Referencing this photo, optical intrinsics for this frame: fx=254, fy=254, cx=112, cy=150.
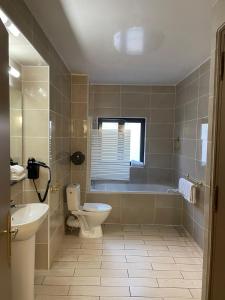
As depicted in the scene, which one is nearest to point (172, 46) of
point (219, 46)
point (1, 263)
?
point (219, 46)

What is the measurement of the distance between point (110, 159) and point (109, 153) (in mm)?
108

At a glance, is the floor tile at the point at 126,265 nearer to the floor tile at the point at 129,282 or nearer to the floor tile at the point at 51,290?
the floor tile at the point at 129,282

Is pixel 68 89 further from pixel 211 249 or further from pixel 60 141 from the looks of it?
pixel 211 249

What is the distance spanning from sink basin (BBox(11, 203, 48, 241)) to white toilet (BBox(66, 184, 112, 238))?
1386 millimetres

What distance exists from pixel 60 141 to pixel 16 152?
826 mm

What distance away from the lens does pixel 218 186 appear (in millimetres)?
1545

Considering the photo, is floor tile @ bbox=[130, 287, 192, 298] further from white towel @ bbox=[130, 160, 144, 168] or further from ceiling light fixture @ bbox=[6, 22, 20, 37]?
white towel @ bbox=[130, 160, 144, 168]

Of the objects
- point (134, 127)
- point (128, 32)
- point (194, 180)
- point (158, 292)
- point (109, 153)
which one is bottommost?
point (158, 292)

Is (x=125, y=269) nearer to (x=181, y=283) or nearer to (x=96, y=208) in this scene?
(x=181, y=283)

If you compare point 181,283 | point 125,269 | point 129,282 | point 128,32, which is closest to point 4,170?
point 128,32

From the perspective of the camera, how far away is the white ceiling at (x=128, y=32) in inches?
74.8

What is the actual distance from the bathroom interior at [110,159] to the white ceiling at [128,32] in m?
0.02

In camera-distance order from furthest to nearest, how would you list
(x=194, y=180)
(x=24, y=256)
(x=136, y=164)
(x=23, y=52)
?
(x=136, y=164) → (x=194, y=180) → (x=23, y=52) → (x=24, y=256)

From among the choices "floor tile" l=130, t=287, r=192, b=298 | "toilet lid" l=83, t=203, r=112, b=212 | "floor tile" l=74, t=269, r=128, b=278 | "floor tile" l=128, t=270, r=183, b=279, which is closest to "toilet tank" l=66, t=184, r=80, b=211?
"toilet lid" l=83, t=203, r=112, b=212
